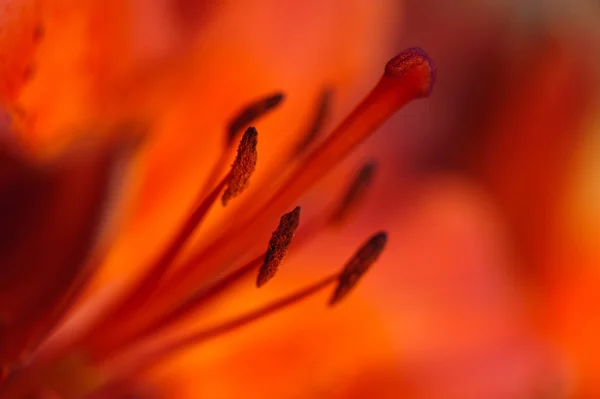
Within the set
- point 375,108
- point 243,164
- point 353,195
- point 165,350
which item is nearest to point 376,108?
point 375,108

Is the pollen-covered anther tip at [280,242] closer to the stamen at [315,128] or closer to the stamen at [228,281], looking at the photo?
the stamen at [228,281]

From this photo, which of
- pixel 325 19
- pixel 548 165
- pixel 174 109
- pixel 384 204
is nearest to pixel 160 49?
pixel 174 109

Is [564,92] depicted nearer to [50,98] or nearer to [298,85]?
[298,85]

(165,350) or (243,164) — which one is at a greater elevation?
(243,164)

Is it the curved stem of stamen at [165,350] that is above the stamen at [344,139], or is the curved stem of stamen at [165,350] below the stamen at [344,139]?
below

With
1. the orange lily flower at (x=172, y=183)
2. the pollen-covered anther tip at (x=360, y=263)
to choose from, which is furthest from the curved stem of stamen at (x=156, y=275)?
the pollen-covered anther tip at (x=360, y=263)

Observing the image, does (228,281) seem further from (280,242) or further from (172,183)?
(172,183)
